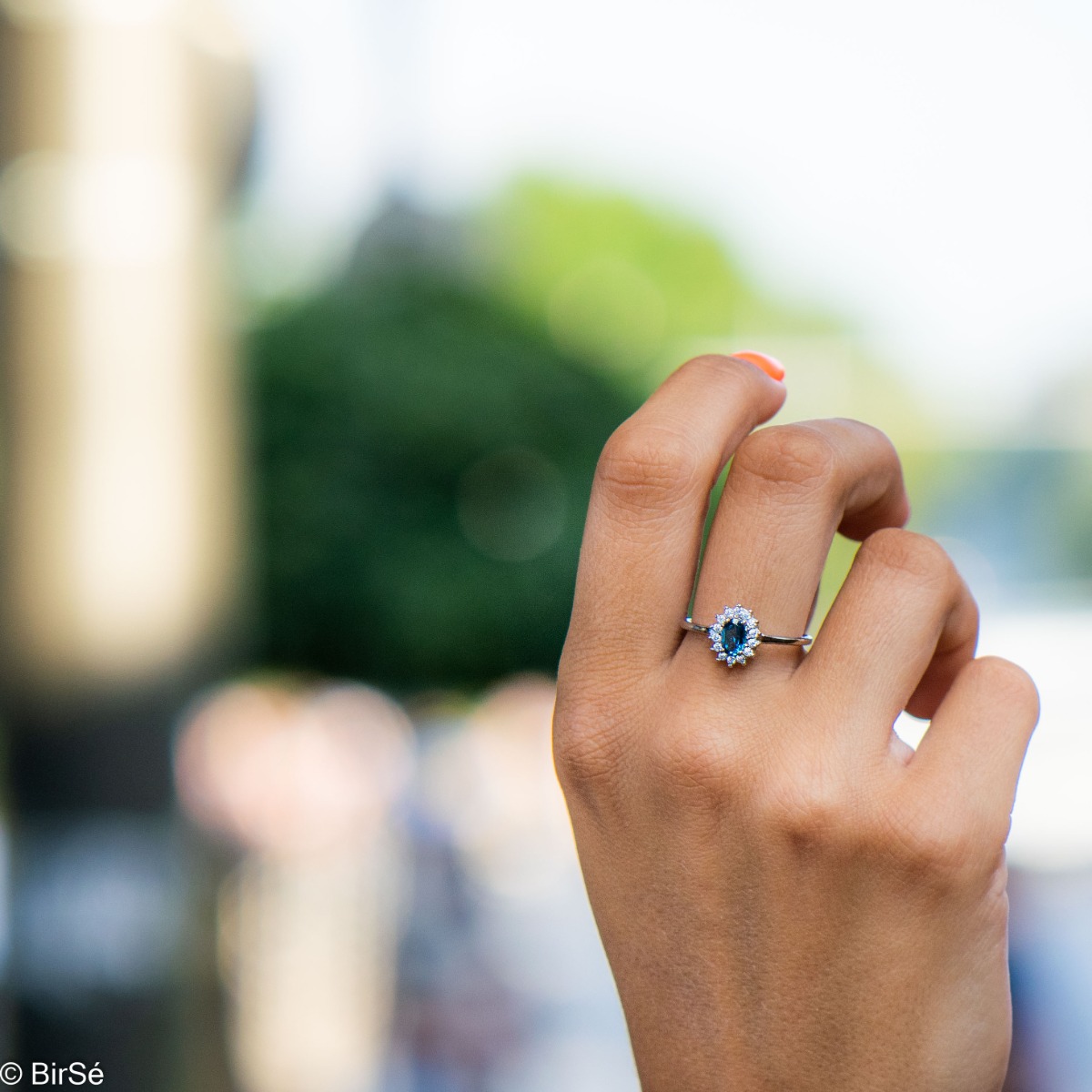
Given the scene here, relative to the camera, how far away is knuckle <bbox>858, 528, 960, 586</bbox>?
2.15 feet

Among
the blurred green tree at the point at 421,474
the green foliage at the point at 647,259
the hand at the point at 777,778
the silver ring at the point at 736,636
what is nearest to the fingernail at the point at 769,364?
the hand at the point at 777,778

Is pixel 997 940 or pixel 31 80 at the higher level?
pixel 31 80

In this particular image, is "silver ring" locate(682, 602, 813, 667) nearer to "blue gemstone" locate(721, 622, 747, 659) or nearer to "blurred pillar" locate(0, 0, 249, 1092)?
"blue gemstone" locate(721, 622, 747, 659)

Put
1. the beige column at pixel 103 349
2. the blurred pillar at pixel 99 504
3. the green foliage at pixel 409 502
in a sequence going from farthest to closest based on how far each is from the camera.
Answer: the green foliage at pixel 409 502
the beige column at pixel 103 349
the blurred pillar at pixel 99 504

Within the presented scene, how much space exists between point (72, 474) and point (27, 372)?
0.97 feet

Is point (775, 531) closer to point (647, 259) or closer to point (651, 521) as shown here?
point (651, 521)

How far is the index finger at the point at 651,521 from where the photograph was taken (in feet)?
2.16

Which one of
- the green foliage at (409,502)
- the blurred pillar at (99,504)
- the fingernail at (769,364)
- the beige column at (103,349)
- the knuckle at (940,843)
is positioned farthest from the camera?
the green foliage at (409,502)

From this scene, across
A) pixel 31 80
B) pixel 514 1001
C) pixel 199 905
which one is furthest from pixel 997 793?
pixel 31 80

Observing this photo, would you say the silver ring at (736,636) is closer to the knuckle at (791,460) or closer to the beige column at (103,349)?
the knuckle at (791,460)

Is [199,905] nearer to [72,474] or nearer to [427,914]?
[427,914]

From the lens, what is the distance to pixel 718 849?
658mm

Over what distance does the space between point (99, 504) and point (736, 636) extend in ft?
9.33

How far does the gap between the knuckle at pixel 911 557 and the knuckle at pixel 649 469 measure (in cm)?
11
